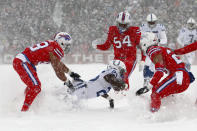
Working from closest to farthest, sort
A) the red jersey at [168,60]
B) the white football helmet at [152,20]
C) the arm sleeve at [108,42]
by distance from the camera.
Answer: the red jersey at [168,60]
the arm sleeve at [108,42]
the white football helmet at [152,20]

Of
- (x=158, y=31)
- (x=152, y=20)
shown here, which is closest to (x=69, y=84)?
(x=152, y=20)

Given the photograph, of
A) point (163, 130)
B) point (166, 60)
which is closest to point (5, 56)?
point (166, 60)

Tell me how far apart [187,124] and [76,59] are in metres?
11.0

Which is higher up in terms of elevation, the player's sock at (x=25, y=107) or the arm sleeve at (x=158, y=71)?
the arm sleeve at (x=158, y=71)

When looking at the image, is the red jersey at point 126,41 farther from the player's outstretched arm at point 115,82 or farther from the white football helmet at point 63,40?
the white football helmet at point 63,40

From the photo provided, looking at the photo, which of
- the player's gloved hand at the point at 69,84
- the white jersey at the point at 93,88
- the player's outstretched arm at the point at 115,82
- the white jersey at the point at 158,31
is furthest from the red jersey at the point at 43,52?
the white jersey at the point at 158,31

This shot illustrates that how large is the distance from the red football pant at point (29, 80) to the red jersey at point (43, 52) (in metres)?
0.14

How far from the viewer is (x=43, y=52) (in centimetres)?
541

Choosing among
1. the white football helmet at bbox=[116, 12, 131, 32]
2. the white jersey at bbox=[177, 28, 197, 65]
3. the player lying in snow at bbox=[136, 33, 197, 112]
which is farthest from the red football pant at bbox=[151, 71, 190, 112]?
the white jersey at bbox=[177, 28, 197, 65]

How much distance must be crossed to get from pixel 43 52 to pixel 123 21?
5.79 feet

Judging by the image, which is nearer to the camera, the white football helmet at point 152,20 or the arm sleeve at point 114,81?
the arm sleeve at point 114,81

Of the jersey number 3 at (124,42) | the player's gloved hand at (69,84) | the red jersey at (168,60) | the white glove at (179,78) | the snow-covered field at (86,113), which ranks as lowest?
the snow-covered field at (86,113)

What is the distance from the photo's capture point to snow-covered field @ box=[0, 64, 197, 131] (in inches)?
169

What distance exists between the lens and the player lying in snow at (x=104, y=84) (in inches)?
226
